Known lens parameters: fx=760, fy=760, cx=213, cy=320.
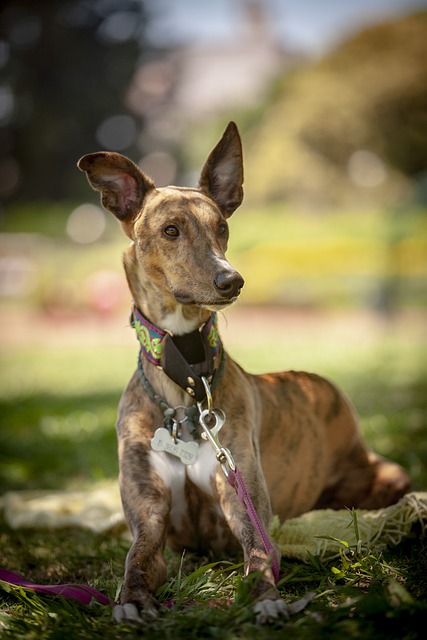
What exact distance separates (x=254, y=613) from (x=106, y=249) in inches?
701

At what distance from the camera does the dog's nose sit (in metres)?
2.65

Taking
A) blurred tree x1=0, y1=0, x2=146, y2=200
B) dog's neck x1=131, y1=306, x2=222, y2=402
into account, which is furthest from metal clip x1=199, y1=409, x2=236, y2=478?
blurred tree x1=0, y1=0, x2=146, y2=200

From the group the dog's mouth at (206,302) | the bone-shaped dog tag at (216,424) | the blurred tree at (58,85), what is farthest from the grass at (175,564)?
the blurred tree at (58,85)

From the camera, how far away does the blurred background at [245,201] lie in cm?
895

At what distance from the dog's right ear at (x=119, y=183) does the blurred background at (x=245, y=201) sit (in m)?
2.75

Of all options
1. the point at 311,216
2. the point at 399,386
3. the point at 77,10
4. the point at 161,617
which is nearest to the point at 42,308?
the point at 311,216

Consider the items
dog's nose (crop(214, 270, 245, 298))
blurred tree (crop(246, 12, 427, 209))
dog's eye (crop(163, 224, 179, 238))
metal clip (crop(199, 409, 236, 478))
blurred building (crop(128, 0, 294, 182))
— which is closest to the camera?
dog's nose (crop(214, 270, 245, 298))

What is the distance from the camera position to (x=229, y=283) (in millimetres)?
2650

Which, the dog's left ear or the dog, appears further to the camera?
the dog's left ear

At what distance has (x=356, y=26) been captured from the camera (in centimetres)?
2588

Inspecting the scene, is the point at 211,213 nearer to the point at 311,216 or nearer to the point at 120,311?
the point at 120,311

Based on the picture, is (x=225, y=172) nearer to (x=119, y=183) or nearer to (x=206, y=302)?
(x=119, y=183)

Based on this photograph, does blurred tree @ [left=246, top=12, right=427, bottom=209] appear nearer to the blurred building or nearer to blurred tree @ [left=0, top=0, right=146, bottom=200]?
the blurred building

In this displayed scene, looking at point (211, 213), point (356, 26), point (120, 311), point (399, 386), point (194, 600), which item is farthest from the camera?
point (356, 26)
